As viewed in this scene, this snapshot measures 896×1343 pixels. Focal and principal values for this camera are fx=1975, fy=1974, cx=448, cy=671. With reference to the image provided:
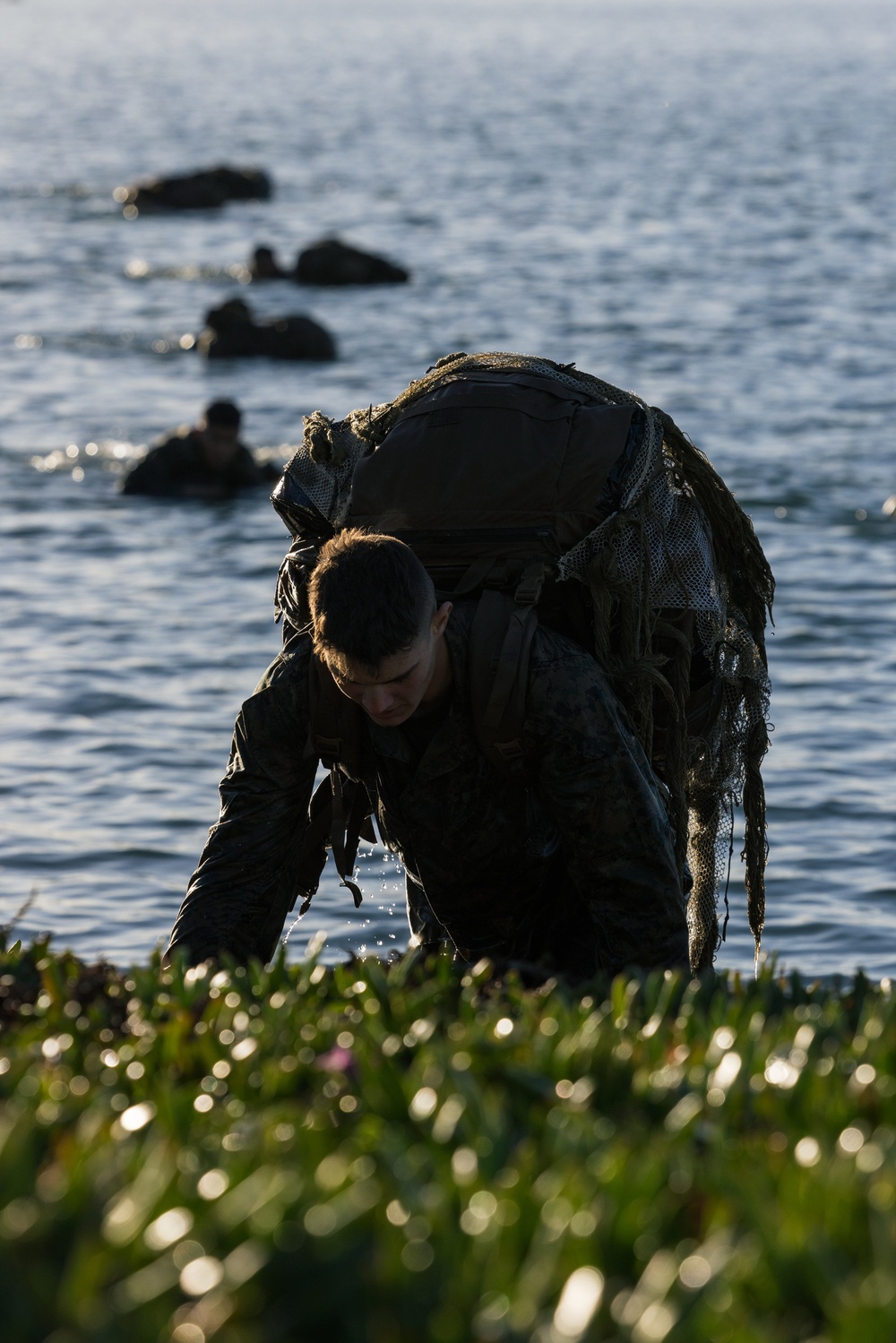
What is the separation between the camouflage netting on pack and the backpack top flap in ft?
0.36

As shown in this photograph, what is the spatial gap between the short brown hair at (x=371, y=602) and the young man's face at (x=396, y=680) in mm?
26

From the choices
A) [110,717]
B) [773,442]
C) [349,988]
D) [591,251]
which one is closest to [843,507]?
[773,442]

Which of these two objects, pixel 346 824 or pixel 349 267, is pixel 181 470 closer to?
pixel 346 824

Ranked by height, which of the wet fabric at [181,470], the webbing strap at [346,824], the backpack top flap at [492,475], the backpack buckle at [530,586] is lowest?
the wet fabric at [181,470]

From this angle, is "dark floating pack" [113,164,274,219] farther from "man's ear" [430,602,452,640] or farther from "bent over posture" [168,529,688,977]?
"man's ear" [430,602,452,640]

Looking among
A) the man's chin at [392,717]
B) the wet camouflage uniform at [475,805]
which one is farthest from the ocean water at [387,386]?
the man's chin at [392,717]

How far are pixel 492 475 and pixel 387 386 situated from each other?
1692 cm

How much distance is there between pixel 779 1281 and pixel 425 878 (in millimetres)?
3203

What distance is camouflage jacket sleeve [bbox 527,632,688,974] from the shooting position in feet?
16.2

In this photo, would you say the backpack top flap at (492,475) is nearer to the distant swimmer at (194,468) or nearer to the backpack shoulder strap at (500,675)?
the backpack shoulder strap at (500,675)

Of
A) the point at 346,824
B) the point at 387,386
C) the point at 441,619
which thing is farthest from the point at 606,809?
the point at 387,386

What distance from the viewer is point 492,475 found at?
5391 millimetres

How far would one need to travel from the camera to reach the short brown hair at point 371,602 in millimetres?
4586

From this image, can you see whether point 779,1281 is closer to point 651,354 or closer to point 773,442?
point 773,442
